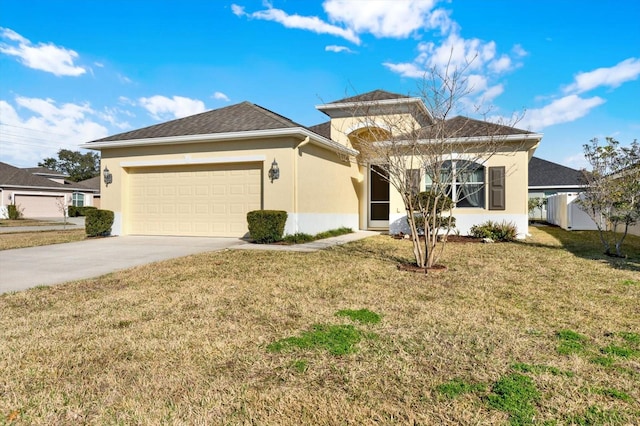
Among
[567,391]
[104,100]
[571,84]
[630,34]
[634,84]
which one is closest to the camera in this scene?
[567,391]

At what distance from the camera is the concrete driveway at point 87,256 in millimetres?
6593

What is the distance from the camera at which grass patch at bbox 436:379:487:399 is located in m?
2.58

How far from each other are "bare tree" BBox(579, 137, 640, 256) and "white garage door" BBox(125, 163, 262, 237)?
913cm

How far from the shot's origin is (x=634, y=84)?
14.2 metres

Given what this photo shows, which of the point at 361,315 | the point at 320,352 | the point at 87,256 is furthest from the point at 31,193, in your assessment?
the point at 320,352

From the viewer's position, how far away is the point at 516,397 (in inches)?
99.0

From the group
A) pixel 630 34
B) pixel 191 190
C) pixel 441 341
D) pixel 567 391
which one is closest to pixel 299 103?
pixel 191 190

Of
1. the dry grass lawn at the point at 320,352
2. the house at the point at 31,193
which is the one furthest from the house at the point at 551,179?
the house at the point at 31,193

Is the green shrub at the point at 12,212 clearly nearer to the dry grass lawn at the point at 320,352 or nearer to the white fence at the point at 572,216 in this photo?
the dry grass lawn at the point at 320,352

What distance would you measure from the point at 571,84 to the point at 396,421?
1906 cm

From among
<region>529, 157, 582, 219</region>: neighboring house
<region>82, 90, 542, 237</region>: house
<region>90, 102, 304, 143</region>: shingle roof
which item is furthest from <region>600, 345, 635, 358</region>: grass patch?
<region>529, 157, 582, 219</region>: neighboring house

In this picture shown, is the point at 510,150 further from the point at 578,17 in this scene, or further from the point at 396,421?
the point at 396,421

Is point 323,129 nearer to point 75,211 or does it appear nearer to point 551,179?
point 551,179

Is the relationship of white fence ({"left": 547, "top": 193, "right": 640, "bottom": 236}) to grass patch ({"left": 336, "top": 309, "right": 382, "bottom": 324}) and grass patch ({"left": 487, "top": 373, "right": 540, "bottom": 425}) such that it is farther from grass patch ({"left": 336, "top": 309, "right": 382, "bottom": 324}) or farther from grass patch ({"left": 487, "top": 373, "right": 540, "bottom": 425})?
grass patch ({"left": 487, "top": 373, "right": 540, "bottom": 425})
